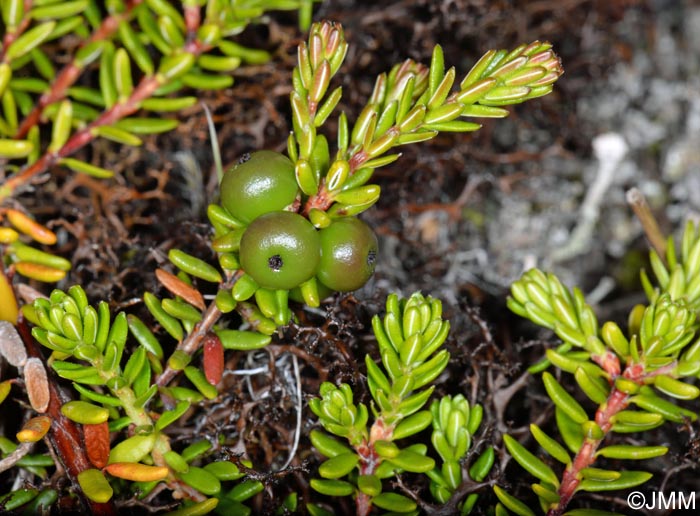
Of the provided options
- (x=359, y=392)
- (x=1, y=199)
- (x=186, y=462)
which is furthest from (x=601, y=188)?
(x=1, y=199)

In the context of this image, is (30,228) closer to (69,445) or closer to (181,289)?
(181,289)

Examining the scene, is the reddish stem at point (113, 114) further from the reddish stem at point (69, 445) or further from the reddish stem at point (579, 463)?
the reddish stem at point (579, 463)

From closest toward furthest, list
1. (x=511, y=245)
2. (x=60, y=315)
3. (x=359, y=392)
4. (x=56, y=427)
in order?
(x=60, y=315)
(x=56, y=427)
(x=359, y=392)
(x=511, y=245)

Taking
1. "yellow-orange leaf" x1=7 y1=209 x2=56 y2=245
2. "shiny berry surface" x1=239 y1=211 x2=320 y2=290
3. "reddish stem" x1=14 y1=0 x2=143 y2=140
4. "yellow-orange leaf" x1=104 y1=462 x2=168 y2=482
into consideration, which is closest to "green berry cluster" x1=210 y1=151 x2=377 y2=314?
"shiny berry surface" x1=239 y1=211 x2=320 y2=290

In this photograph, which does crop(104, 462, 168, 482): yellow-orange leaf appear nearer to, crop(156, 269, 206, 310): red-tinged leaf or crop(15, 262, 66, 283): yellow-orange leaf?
crop(156, 269, 206, 310): red-tinged leaf

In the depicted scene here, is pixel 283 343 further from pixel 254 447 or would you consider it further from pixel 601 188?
pixel 601 188

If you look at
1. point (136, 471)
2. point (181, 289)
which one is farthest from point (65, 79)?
point (136, 471)
